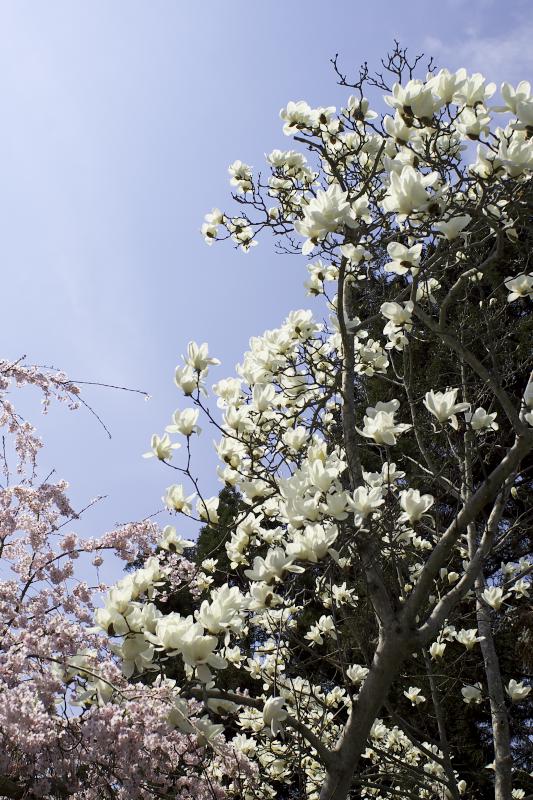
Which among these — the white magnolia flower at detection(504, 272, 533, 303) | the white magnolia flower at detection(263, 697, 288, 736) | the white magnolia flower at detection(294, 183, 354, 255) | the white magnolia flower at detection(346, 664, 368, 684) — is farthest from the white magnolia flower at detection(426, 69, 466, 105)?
the white magnolia flower at detection(346, 664, 368, 684)

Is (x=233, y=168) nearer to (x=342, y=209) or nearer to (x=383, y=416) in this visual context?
(x=342, y=209)

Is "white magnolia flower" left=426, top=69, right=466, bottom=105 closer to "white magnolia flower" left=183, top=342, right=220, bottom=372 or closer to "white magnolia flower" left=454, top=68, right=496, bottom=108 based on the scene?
"white magnolia flower" left=454, top=68, right=496, bottom=108

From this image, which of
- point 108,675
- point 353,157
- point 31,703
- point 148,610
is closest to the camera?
point 148,610

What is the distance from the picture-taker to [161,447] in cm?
235

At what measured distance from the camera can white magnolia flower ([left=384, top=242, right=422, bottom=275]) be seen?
2.15m

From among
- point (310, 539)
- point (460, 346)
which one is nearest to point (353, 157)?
point (460, 346)

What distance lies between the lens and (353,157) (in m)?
3.80

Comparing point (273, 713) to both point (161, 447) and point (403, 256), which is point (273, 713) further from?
point (403, 256)

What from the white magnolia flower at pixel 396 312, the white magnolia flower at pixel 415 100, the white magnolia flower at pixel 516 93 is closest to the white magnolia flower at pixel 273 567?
the white magnolia flower at pixel 396 312

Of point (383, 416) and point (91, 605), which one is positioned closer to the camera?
point (383, 416)

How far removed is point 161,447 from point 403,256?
995 mm

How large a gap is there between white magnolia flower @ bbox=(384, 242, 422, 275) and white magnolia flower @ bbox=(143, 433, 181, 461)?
0.91 m

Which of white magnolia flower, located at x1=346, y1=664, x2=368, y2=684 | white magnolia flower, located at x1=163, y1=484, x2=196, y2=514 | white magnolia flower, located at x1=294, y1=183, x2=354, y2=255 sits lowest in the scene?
white magnolia flower, located at x1=163, y1=484, x2=196, y2=514

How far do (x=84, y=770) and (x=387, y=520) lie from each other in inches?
51.4
